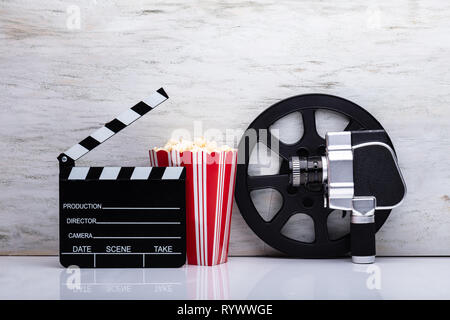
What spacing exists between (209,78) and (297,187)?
1.28 ft

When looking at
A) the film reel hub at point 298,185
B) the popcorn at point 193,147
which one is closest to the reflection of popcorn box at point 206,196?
Result: the popcorn at point 193,147

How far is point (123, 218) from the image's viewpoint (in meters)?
1.18

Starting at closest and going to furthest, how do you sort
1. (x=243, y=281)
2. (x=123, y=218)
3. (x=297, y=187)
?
(x=243, y=281) → (x=123, y=218) → (x=297, y=187)

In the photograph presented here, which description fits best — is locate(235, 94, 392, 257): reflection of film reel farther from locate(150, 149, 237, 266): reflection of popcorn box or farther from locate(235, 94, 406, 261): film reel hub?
locate(150, 149, 237, 266): reflection of popcorn box

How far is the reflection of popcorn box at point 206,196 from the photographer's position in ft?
3.90

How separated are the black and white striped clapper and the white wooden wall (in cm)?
22

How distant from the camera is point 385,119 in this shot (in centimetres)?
138

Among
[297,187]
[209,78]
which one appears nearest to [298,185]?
[297,187]

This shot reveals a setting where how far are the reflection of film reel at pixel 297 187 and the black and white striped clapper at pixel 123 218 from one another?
8.9 inches

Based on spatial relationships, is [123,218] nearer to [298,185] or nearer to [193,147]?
[193,147]

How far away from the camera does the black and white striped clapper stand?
118 centimetres

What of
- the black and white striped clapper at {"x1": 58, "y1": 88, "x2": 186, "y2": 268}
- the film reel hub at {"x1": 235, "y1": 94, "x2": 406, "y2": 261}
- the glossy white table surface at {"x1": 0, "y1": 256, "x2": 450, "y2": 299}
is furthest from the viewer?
the film reel hub at {"x1": 235, "y1": 94, "x2": 406, "y2": 261}

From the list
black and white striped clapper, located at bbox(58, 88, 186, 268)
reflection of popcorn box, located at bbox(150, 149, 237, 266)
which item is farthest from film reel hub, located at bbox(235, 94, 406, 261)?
black and white striped clapper, located at bbox(58, 88, 186, 268)

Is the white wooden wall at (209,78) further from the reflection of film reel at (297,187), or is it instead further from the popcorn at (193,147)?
the popcorn at (193,147)
